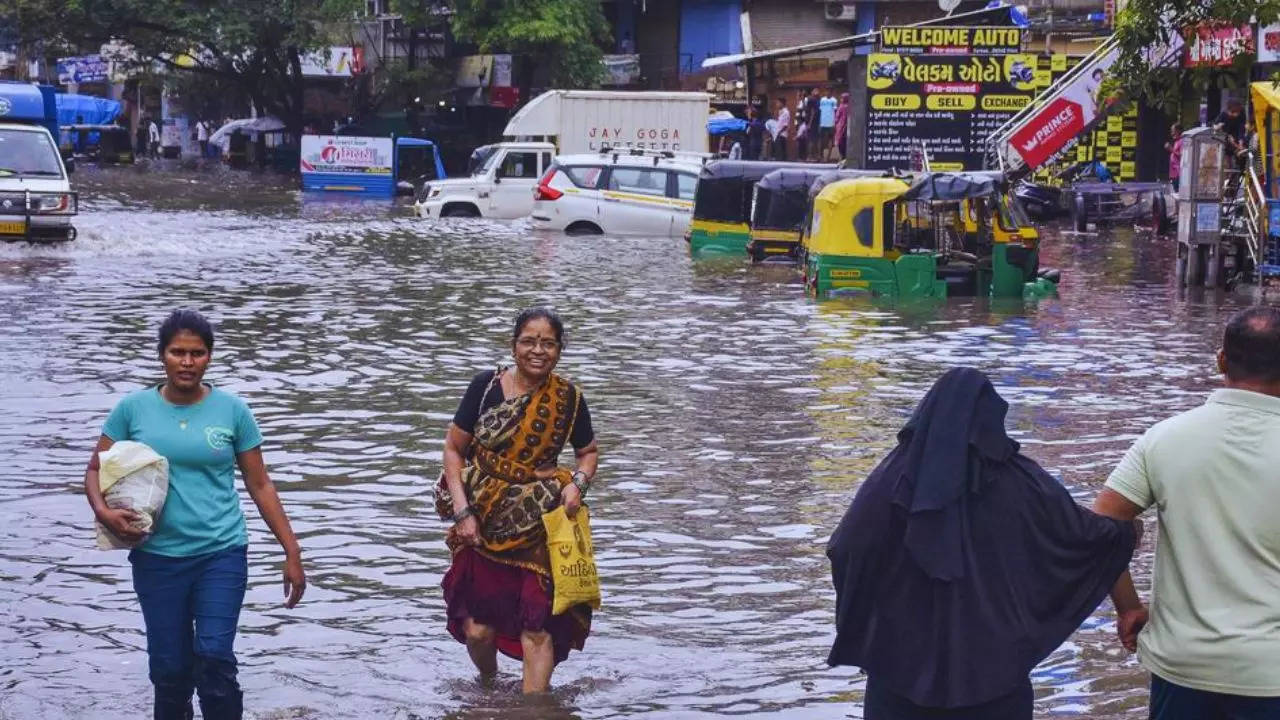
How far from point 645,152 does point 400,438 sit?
20.0 metres

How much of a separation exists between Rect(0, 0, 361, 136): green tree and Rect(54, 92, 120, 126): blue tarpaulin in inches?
522

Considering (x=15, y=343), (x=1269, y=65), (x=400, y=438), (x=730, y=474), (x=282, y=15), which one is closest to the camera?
(x=730, y=474)

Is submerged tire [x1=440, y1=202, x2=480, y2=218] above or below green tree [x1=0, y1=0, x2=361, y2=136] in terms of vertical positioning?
below

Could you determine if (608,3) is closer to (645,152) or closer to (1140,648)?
(645,152)

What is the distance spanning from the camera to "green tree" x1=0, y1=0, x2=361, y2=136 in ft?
184

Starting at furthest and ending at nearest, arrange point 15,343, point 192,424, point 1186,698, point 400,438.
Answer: point 15,343 → point 400,438 → point 192,424 → point 1186,698

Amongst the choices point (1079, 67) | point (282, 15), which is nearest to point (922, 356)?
point (1079, 67)

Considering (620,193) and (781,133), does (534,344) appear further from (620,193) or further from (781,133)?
(781,133)

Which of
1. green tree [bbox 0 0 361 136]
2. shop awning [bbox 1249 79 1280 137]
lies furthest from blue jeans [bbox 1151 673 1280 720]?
green tree [bbox 0 0 361 136]

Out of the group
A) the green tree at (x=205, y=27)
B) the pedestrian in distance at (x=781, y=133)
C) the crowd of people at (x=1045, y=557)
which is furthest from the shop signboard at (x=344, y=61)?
the crowd of people at (x=1045, y=557)

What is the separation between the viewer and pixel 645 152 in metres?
31.8

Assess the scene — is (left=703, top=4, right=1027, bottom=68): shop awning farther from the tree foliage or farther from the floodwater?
the tree foliage

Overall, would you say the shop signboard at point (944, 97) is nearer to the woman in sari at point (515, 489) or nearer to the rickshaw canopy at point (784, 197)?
the rickshaw canopy at point (784, 197)

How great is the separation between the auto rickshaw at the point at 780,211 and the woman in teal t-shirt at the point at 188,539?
2136cm
